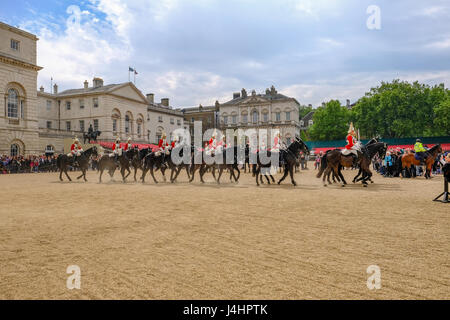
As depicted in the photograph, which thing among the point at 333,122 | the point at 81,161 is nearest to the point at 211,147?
the point at 81,161

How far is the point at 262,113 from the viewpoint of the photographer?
3098 inches

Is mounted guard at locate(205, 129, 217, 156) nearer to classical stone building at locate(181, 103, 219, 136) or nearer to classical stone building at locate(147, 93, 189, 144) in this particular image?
classical stone building at locate(147, 93, 189, 144)

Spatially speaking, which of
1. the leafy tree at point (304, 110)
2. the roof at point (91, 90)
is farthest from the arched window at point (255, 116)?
the leafy tree at point (304, 110)

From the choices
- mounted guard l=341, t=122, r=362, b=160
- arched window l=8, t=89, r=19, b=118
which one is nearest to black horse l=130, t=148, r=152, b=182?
mounted guard l=341, t=122, r=362, b=160

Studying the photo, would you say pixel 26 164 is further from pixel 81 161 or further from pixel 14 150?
pixel 81 161

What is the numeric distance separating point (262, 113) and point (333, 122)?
732 inches

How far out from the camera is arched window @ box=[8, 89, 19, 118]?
33.9m

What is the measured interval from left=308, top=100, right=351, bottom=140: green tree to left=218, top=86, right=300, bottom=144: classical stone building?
720 cm

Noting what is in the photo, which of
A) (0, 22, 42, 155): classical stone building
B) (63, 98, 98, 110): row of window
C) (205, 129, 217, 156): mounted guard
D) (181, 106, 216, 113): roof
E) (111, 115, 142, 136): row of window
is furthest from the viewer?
(181, 106, 216, 113): roof

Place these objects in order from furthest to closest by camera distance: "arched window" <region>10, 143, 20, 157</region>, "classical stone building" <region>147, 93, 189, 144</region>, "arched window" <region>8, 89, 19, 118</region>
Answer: "classical stone building" <region>147, 93, 189, 144</region> → "arched window" <region>10, 143, 20, 157</region> → "arched window" <region>8, 89, 19, 118</region>
